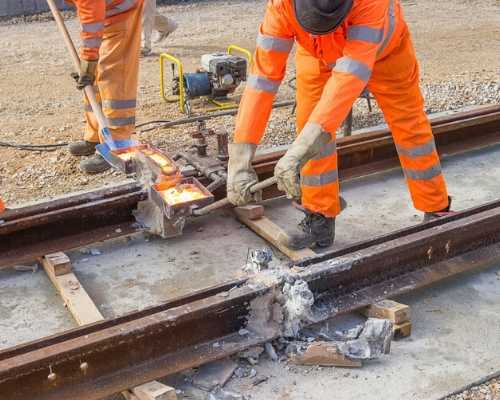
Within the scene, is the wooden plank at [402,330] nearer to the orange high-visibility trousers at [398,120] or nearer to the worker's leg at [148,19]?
the orange high-visibility trousers at [398,120]

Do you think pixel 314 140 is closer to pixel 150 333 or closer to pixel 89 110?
pixel 150 333

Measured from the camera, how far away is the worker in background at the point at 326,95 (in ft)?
12.6

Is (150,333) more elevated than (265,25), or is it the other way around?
(265,25)

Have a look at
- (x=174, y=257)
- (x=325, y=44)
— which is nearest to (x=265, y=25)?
(x=325, y=44)

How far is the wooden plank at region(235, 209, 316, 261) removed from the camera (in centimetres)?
479

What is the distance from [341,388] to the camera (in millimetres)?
3594

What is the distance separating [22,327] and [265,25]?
2146 millimetres

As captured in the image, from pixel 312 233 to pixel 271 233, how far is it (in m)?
0.29

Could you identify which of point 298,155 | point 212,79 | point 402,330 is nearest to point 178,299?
point 298,155

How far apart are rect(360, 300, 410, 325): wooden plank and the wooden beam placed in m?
1.24

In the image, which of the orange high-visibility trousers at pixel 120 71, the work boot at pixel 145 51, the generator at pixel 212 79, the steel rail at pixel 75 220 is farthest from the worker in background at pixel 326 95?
the work boot at pixel 145 51

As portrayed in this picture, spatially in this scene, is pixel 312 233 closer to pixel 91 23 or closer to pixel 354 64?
pixel 354 64

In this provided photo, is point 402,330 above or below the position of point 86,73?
below

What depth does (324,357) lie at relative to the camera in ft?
12.2
